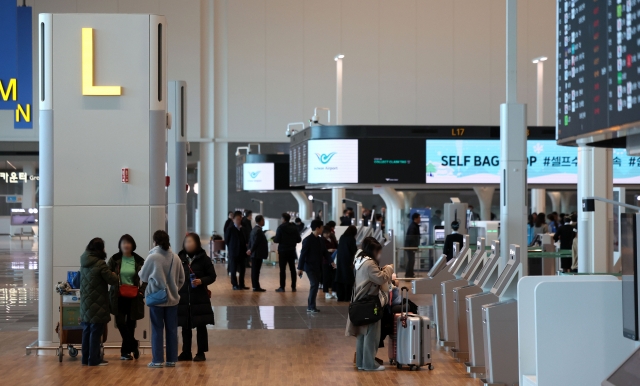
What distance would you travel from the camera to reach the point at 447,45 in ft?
112

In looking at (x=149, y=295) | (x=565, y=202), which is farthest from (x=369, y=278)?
(x=565, y=202)

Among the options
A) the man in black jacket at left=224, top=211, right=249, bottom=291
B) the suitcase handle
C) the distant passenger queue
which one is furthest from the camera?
the man in black jacket at left=224, top=211, right=249, bottom=291

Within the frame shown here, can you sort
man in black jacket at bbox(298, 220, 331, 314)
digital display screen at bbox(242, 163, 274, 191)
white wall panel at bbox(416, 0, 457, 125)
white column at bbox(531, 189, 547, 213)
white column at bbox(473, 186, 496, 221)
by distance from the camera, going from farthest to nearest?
white wall panel at bbox(416, 0, 457, 125) < digital display screen at bbox(242, 163, 274, 191) < white column at bbox(531, 189, 547, 213) < white column at bbox(473, 186, 496, 221) < man in black jacket at bbox(298, 220, 331, 314)

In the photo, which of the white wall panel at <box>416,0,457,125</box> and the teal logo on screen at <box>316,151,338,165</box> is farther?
the white wall panel at <box>416,0,457,125</box>

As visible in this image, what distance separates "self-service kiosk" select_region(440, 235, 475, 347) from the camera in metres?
9.56

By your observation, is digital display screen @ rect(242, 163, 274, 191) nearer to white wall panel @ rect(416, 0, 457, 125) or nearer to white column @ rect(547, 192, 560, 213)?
white wall panel @ rect(416, 0, 457, 125)

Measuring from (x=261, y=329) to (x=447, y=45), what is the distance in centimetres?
2501

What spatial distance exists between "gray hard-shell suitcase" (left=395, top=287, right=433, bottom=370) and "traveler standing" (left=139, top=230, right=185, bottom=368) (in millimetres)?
2297

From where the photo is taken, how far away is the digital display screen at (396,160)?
15820mm

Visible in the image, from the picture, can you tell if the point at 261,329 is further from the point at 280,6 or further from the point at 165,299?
the point at 280,6

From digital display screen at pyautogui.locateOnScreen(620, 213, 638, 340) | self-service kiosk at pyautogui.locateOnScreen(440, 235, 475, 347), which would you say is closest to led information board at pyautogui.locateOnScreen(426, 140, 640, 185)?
self-service kiosk at pyautogui.locateOnScreen(440, 235, 475, 347)

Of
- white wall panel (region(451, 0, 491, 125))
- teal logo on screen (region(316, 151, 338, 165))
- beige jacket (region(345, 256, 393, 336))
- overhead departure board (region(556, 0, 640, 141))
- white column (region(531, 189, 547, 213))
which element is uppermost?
white wall panel (region(451, 0, 491, 125))

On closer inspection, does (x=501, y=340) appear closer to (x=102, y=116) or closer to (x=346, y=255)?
(x=102, y=116)

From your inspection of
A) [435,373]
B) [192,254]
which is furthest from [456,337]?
[192,254]
